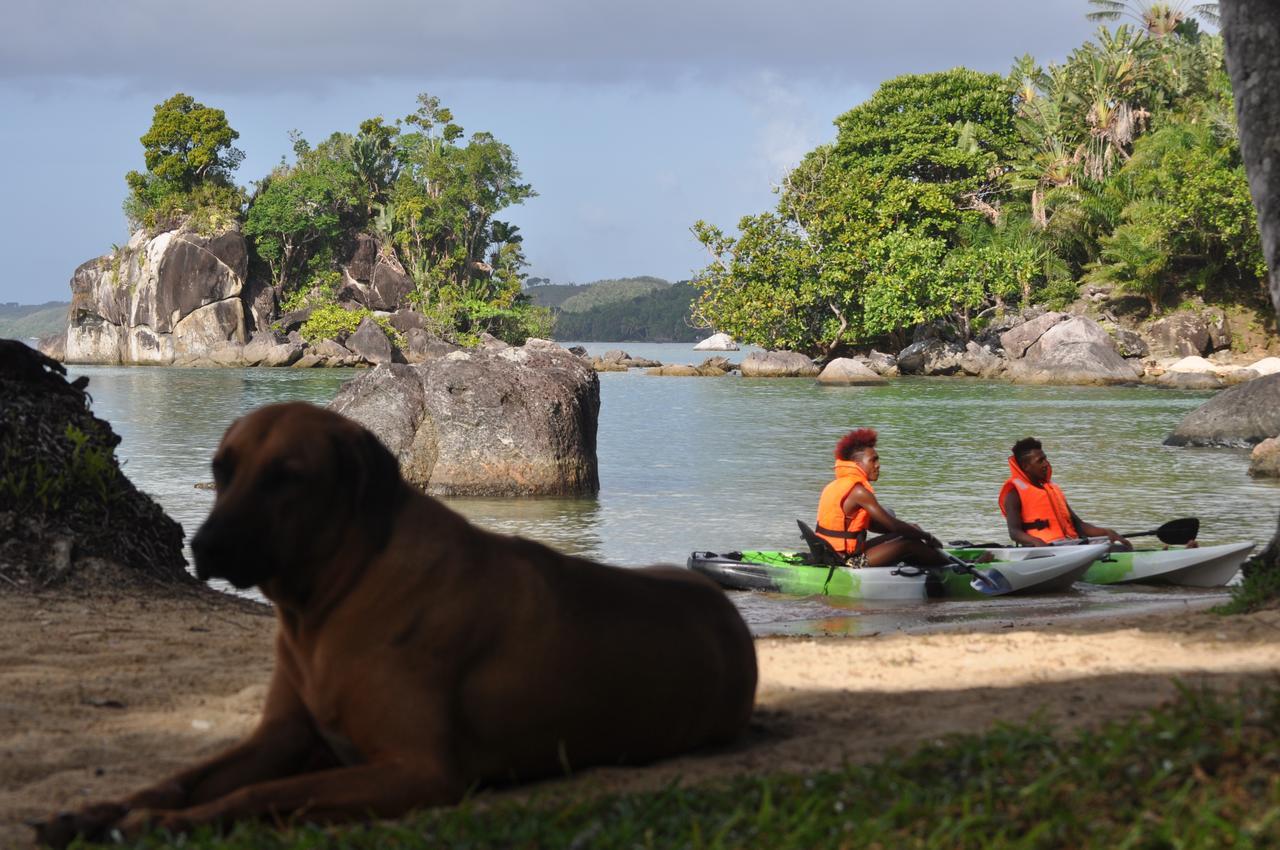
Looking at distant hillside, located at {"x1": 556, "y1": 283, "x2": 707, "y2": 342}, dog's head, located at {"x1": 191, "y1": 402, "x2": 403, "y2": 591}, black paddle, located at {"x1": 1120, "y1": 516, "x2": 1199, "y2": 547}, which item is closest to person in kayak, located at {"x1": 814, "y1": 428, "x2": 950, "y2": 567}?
black paddle, located at {"x1": 1120, "y1": 516, "x2": 1199, "y2": 547}

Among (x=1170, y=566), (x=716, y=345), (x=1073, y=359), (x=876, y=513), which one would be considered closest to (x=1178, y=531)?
(x=1170, y=566)

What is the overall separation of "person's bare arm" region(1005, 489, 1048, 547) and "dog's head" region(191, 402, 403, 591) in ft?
31.0

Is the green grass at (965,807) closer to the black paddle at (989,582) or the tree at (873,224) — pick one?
the black paddle at (989,582)

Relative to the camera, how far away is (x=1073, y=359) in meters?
49.4

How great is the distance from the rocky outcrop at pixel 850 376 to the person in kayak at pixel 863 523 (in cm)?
3931

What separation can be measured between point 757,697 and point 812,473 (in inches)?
649

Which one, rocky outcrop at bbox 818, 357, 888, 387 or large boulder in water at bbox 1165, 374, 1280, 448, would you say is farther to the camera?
rocky outcrop at bbox 818, 357, 888, 387

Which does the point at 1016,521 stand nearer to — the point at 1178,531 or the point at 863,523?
the point at 863,523

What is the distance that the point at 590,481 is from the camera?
18609 mm

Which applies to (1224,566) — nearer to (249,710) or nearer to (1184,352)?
(249,710)

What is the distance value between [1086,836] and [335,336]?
2783 inches

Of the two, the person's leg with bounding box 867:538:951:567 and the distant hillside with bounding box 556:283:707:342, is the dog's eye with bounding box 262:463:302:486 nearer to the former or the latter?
the person's leg with bounding box 867:538:951:567

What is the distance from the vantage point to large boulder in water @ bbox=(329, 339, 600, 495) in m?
17.8

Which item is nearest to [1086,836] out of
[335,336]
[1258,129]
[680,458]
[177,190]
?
[1258,129]
